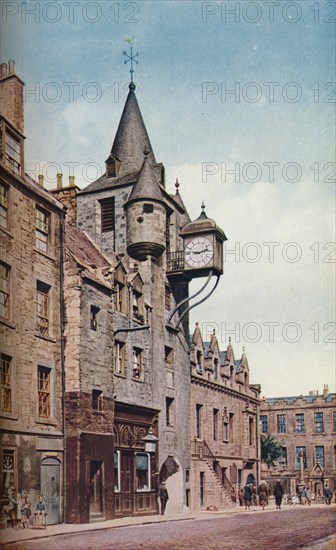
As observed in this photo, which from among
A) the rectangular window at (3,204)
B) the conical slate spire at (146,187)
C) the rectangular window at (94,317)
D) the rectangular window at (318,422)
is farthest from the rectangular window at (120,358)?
the rectangular window at (318,422)

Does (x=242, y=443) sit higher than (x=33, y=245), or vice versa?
(x=33, y=245)

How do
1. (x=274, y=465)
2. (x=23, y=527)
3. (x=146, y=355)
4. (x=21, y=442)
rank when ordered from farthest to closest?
1. (x=274, y=465)
2. (x=146, y=355)
3. (x=21, y=442)
4. (x=23, y=527)

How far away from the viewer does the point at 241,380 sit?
34.4m

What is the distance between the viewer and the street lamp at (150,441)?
23.4 m

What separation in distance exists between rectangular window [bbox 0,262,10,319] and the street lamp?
10650mm

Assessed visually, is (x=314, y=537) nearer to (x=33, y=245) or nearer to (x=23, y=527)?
(x=23, y=527)

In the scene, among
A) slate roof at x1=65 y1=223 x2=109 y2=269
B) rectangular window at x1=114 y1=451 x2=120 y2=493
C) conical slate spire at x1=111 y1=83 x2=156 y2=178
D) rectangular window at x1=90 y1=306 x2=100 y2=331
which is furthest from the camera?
conical slate spire at x1=111 y1=83 x2=156 y2=178

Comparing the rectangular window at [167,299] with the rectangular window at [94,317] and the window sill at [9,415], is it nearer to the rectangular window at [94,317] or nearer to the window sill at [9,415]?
the rectangular window at [94,317]

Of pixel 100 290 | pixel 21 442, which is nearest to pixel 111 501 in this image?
pixel 100 290

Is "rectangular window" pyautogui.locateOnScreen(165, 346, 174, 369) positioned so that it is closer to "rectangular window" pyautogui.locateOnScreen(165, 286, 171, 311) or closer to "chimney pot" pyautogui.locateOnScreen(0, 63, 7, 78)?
"rectangular window" pyautogui.locateOnScreen(165, 286, 171, 311)

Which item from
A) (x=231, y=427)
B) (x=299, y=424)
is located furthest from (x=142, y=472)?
(x=299, y=424)

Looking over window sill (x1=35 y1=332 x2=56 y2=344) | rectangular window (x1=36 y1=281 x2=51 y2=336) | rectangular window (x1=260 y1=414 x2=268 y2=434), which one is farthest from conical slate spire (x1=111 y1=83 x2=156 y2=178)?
rectangular window (x1=260 y1=414 x2=268 y2=434)

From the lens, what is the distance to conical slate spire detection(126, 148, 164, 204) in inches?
992

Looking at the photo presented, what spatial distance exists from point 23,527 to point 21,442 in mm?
1729
